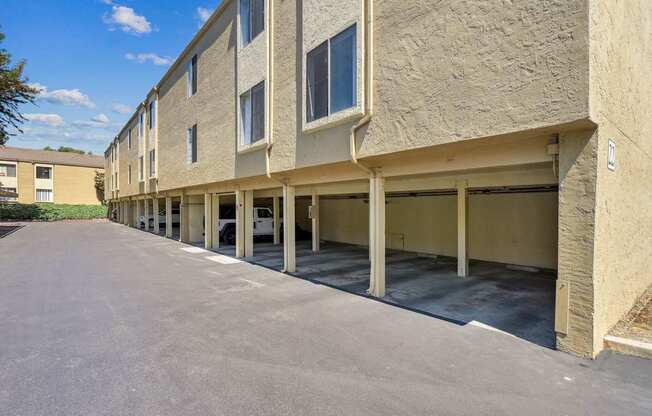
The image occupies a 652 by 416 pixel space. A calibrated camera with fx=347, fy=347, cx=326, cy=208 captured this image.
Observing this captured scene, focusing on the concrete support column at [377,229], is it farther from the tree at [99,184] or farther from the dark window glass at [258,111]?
the tree at [99,184]

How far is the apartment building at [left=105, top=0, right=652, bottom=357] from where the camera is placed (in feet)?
13.5

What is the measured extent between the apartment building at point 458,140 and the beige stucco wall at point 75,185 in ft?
138

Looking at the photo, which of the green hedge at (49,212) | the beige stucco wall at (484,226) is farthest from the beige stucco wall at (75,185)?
the beige stucco wall at (484,226)

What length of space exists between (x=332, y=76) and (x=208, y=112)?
799 centimetres

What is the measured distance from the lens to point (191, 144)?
15367 mm

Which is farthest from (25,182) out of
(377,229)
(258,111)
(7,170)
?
(377,229)

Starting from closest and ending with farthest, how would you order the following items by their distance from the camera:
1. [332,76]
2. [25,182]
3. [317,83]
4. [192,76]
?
[332,76]
[317,83]
[192,76]
[25,182]

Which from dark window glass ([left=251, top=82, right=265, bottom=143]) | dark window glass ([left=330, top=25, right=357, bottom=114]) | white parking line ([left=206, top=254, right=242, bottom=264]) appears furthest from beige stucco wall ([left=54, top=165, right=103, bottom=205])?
dark window glass ([left=330, top=25, right=357, bottom=114])

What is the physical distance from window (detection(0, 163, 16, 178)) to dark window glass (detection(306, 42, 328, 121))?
164 ft

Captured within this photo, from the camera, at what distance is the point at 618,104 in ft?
15.4

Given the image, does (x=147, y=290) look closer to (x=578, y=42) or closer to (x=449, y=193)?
(x=578, y=42)

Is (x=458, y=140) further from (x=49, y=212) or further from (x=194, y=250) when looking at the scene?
(x=49, y=212)

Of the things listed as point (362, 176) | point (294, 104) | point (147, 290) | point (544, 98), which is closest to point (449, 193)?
point (362, 176)

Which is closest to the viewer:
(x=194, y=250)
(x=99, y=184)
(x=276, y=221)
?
(x=194, y=250)
